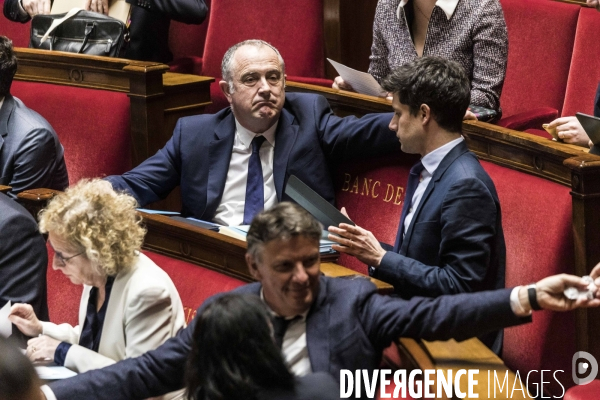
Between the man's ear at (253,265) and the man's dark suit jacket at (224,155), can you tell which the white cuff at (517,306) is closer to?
the man's ear at (253,265)

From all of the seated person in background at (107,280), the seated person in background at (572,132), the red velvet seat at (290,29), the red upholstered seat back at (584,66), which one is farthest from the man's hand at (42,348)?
the red upholstered seat back at (584,66)

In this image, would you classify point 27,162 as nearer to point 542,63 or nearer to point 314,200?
point 314,200

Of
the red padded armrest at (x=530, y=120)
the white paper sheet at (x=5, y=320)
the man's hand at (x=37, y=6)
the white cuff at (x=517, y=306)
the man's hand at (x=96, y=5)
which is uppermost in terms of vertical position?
the man's hand at (x=96, y=5)

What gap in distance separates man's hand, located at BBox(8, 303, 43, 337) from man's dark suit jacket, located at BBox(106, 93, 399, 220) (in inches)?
12.8

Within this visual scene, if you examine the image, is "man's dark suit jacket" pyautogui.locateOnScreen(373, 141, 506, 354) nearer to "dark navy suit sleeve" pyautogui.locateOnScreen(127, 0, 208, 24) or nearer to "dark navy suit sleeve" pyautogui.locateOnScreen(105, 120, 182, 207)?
"dark navy suit sleeve" pyautogui.locateOnScreen(105, 120, 182, 207)

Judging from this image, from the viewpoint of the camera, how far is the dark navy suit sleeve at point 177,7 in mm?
1926

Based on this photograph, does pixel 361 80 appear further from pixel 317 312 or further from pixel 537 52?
pixel 317 312

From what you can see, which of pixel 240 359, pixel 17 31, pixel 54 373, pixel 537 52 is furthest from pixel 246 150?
pixel 17 31

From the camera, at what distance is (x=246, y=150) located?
151cm

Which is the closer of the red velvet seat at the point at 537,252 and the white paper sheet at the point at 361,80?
the red velvet seat at the point at 537,252

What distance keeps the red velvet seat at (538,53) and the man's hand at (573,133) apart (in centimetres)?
50

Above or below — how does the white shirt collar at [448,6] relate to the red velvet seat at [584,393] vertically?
above

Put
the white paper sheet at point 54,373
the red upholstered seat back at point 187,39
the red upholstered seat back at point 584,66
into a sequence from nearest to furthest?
the white paper sheet at point 54,373 → the red upholstered seat back at point 584,66 → the red upholstered seat back at point 187,39

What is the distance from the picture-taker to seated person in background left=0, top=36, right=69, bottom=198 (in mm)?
1651
